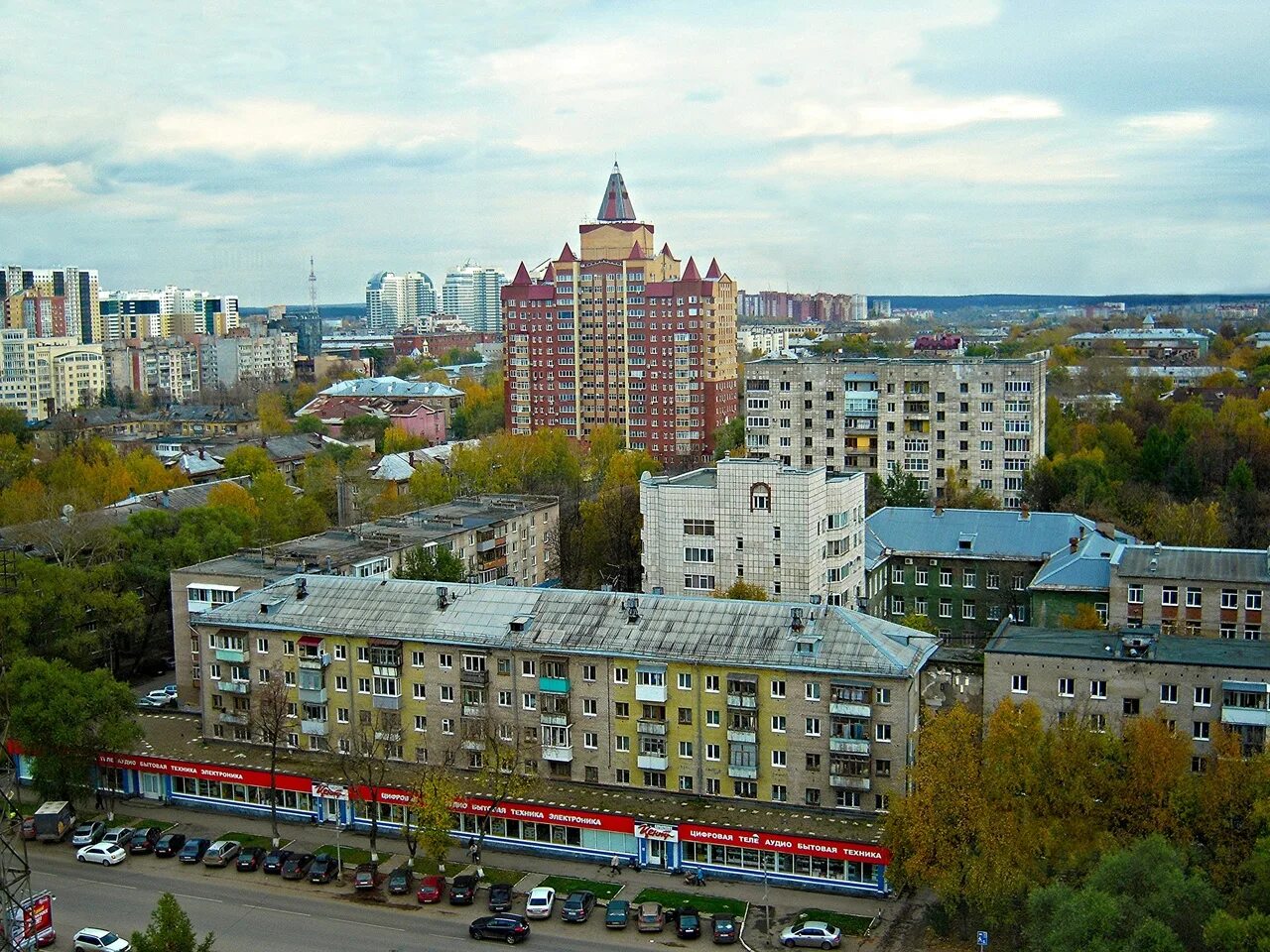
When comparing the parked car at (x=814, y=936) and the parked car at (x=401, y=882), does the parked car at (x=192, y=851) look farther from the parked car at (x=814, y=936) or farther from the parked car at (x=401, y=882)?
the parked car at (x=814, y=936)

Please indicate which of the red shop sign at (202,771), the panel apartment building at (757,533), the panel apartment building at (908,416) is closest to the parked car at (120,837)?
the red shop sign at (202,771)

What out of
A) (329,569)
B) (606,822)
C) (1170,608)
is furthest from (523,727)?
(1170,608)

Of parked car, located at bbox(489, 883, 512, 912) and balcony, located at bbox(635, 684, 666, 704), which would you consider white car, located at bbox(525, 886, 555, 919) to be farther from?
balcony, located at bbox(635, 684, 666, 704)

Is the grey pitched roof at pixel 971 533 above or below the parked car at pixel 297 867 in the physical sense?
above

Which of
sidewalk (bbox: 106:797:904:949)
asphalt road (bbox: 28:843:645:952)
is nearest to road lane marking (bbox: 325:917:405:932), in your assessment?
asphalt road (bbox: 28:843:645:952)

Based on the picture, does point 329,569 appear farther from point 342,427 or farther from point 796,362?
A: point 342,427

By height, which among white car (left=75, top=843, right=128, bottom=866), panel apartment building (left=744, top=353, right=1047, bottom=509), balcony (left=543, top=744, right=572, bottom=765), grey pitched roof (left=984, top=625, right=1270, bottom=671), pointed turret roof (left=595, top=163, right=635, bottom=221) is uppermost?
pointed turret roof (left=595, top=163, right=635, bottom=221)
